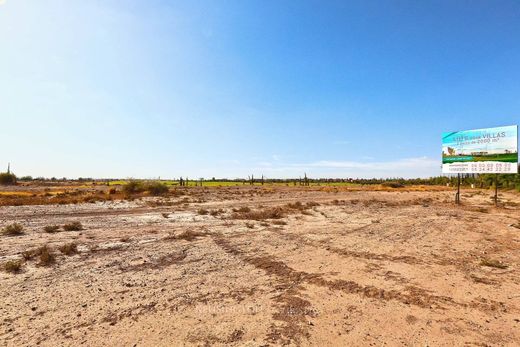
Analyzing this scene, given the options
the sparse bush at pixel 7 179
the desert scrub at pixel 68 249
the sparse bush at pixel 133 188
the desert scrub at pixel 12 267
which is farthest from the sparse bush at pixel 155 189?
the sparse bush at pixel 7 179

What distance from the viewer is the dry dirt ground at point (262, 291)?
5430mm

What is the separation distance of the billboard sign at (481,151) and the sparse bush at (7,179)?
105 meters

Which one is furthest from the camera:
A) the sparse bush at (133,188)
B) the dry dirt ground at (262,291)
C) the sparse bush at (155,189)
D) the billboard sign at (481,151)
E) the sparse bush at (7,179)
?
the sparse bush at (7,179)

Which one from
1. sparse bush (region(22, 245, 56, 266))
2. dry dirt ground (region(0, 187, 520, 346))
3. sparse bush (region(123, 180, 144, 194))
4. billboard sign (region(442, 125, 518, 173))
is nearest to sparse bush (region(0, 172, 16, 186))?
sparse bush (region(123, 180, 144, 194))

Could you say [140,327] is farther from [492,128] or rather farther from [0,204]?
[492,128]

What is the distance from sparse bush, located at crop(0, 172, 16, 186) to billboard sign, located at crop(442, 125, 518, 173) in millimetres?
104977

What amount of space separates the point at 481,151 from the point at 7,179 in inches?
4287

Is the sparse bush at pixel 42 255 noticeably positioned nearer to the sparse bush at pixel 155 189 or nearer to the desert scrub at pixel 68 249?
the desert scrub at pixel 68 249

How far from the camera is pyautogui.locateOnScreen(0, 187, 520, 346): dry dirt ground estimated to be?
543 centimetres

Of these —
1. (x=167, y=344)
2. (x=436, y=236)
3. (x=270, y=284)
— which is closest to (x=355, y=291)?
(x=270, y=284)

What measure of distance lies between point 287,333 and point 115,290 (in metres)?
4.64

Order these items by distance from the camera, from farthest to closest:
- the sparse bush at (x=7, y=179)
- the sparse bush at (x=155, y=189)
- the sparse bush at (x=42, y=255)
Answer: the sparse bush at (x=7, y=179) → the sparse bush at (x=155, y=189) → the sparse bush at (x=42, y=255)

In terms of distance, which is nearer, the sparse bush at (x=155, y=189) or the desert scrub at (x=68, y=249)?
the desert scrub at (x=68, y=249)

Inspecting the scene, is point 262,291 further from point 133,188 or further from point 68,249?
point 133,188
